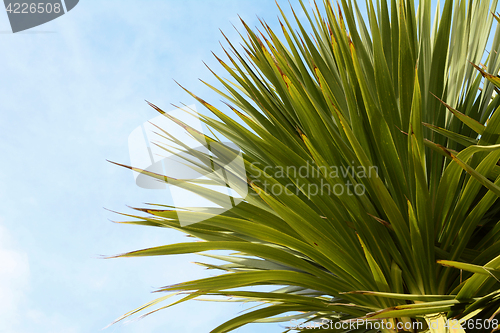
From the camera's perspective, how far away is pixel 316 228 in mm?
1052

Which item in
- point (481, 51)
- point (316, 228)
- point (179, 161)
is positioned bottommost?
point (316, 228)

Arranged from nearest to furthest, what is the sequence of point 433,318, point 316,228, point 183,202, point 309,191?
point 433,318 → point 316,228 → point 309,191 → point 183,202

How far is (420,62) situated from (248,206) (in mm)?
968

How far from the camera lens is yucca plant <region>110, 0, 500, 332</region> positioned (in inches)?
36.7

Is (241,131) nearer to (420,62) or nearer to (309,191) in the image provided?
(309,191)

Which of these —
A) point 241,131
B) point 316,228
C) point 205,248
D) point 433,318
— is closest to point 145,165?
point 241,131

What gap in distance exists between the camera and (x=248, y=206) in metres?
1.19

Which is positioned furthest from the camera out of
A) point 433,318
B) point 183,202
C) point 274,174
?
point 183,202

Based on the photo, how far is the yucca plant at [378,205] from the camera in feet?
3.06

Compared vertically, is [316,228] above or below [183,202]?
below

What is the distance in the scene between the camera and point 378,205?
46.1 inches

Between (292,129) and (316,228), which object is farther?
(292,129)

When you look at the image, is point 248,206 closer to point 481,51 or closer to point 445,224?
point 445,224

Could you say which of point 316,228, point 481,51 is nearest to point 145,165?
point 316,228
